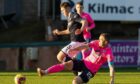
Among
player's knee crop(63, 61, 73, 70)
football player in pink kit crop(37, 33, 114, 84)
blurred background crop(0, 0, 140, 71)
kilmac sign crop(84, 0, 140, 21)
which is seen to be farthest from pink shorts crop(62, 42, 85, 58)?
kilmac sign crop(84, 0, 140, 21)

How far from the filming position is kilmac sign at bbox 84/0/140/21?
30828 mm

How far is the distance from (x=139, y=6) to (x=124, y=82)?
12.4 metres

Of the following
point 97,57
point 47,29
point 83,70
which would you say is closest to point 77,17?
point 97,57

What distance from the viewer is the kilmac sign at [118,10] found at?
1214 inches

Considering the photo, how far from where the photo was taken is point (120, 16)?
1224 inches

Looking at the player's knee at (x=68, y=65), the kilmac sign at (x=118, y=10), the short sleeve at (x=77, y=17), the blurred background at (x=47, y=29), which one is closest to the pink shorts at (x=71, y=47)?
the short sleeve at (x=77, y=17)

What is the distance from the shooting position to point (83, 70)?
14625 millimetres

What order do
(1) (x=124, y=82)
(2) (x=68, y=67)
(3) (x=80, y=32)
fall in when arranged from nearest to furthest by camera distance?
(2) (x=68, y=67), (3) (x=80, y=32), (1) (x=124, y=82)

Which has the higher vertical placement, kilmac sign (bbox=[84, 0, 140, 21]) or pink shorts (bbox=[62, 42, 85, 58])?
pink shorts (bbox=[62, 42, 85, 58])

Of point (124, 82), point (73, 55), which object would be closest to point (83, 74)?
point (73, 55)

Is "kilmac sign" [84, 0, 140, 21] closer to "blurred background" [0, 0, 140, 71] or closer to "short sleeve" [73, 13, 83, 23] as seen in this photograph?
"blurred background" [0, 0, 140, 71]

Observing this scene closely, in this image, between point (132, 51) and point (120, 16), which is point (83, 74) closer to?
point (132, 51)

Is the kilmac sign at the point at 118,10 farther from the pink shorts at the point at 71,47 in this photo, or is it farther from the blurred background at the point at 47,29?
the pink shorts at the point at 71,47

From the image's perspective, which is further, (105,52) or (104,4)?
(104,4)
